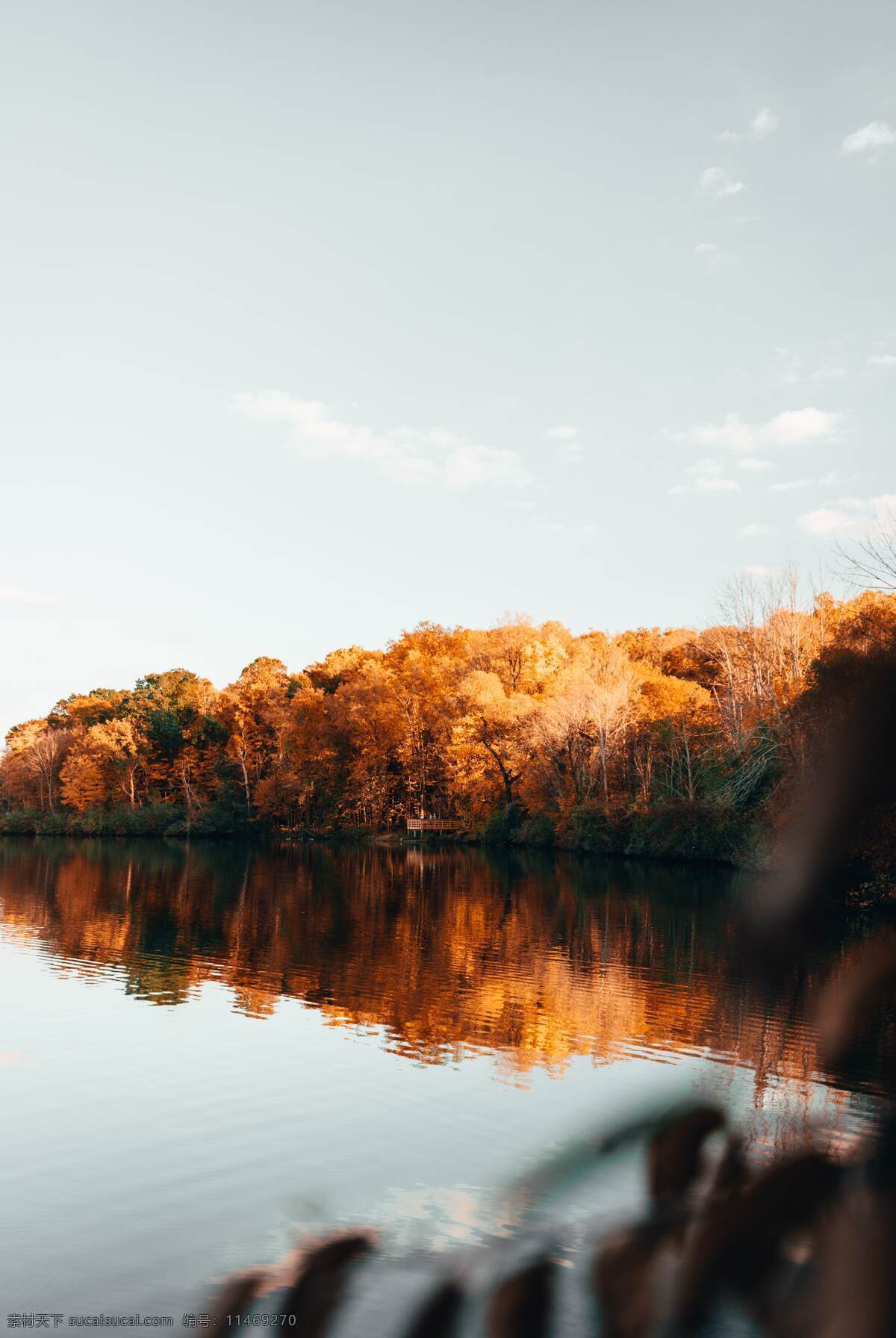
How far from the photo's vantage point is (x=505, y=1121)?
31.7ft

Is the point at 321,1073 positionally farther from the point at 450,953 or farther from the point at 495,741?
the point at 495,741

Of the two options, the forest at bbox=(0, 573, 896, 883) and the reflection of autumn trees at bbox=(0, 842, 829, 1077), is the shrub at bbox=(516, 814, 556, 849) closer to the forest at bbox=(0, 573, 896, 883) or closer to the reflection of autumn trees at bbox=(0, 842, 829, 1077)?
the forest at bbox=(0, 573, 896, 883)

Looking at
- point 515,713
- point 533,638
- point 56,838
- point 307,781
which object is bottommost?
point 56,838

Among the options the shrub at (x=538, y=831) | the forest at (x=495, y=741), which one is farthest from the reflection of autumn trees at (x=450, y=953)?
the shrub at (x=538, y=831)

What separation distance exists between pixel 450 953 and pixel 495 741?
136ft

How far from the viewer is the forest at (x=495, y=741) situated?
123ft

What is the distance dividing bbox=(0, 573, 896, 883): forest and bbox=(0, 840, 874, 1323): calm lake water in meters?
10.8

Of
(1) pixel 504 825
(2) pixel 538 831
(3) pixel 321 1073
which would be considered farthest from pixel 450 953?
(1) pixel 504 825

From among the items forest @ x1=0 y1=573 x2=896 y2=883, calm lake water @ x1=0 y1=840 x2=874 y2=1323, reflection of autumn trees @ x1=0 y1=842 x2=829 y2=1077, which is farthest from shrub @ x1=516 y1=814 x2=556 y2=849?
calm lake water @ x1=0 y1=840 x2=874 y2=1323

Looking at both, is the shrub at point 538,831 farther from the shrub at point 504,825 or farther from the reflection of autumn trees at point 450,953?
the reflection of autumn trees at point 450,953

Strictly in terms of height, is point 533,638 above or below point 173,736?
above

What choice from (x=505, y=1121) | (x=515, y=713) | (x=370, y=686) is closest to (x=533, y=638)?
(x=515, y=713)

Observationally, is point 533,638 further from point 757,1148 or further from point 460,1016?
point 757,1148

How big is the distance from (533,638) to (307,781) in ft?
67.5
